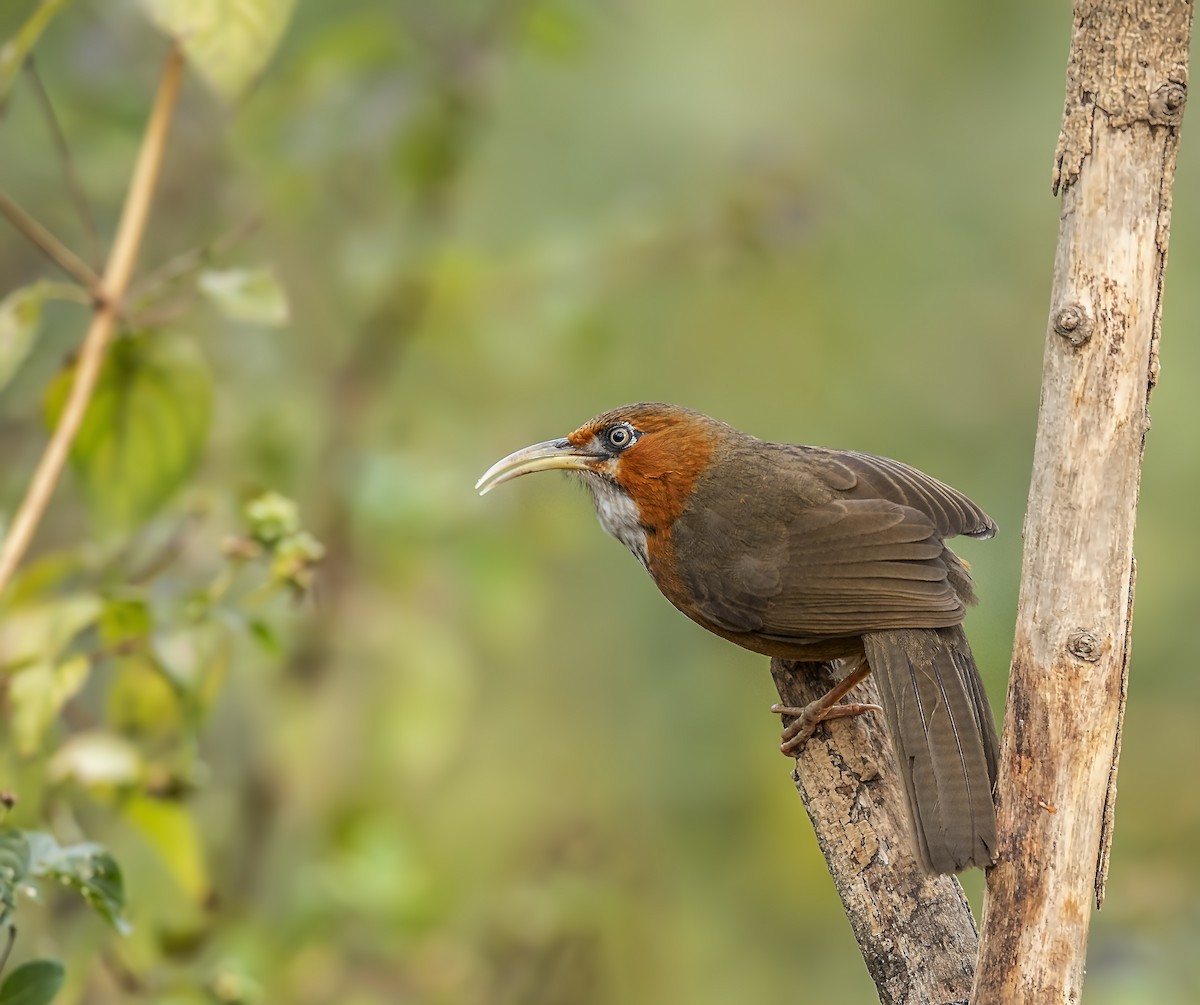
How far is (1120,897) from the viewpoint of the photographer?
411 cm

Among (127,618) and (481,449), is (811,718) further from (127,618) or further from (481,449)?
(481,449)

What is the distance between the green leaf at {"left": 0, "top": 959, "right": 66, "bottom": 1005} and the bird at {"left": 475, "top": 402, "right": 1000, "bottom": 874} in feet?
4.52

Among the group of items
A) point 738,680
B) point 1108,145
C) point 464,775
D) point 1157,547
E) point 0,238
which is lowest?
point 464,775

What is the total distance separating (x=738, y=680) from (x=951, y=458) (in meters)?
1.62

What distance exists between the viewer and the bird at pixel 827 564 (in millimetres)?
2594

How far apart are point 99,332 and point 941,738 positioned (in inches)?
66.9

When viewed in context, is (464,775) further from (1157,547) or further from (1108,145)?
(1108,145)

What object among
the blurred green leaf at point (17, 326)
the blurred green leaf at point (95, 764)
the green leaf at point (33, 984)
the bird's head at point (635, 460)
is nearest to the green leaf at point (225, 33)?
the blurred green leaf at point (17, 326)

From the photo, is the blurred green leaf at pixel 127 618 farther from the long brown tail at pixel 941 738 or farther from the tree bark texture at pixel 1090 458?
the tree bark texture at pixel 1090 458

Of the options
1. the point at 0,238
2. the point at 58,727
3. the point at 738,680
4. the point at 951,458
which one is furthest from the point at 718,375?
the point at 58,727

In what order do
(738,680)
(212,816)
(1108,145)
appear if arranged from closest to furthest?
(1108,145) → (212,816) → (738,680)

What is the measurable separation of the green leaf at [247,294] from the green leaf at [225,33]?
306 mm

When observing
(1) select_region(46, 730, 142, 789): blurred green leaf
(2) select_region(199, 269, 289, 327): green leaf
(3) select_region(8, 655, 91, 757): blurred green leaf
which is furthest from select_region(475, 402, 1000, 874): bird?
(3) select_region(8, 655, 91, 757): blurred green leaf

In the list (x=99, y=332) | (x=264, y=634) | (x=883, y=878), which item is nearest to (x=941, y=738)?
(x=883, y=878)
